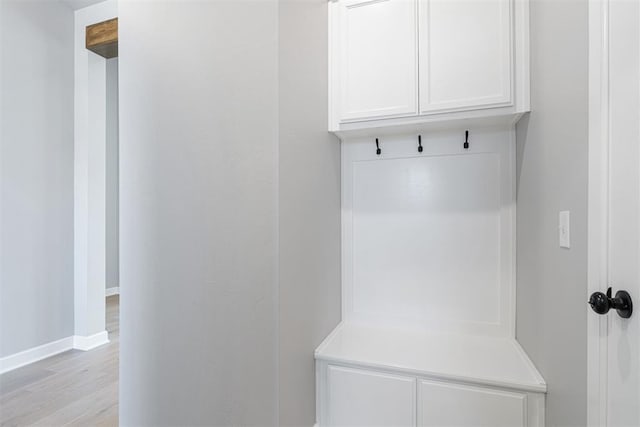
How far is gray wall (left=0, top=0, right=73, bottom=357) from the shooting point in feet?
8.25

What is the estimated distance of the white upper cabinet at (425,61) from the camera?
1539 mm

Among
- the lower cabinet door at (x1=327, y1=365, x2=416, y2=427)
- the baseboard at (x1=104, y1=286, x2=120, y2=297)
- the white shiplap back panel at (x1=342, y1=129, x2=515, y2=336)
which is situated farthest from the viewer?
the baseboard at (x1=104, y1=286, x2=120, y2=297)

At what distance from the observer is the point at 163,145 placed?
59.1 inches

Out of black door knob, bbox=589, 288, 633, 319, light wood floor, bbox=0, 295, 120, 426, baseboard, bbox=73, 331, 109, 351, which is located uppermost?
black door knob, bbox=589, 288, 633, 319

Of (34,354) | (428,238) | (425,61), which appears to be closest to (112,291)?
(34,354)

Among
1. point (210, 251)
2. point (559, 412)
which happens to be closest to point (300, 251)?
point (210, 251)

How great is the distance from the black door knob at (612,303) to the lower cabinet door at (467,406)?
697 millimetres

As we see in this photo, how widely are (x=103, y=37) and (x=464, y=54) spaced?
2.96 metres

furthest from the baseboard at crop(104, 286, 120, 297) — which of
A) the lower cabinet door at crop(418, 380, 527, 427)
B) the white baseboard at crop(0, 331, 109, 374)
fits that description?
the lower cabinet door at crop(418, 380, 527, 427)

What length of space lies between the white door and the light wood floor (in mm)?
2304

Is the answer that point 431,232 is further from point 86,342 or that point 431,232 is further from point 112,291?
point 112,291

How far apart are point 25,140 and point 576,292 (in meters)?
3.60

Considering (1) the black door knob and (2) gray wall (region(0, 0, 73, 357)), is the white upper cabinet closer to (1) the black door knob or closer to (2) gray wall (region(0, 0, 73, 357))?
(1) the black door knob

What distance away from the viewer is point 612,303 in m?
0.89
